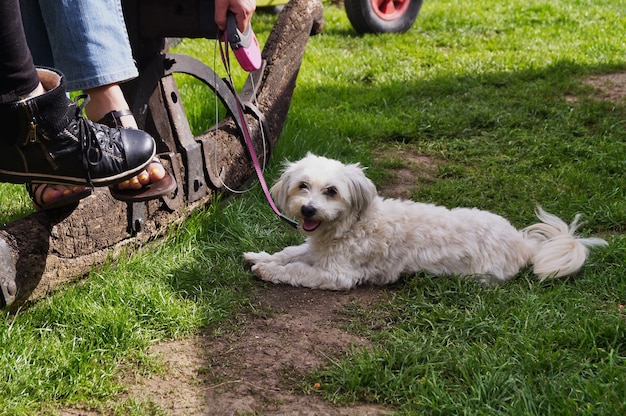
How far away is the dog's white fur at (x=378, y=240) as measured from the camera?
138 inches

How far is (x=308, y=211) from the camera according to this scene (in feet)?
11.4

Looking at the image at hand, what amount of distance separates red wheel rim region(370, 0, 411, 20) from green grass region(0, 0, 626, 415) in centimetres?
127

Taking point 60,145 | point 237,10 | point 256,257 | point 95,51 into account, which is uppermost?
point 237,10

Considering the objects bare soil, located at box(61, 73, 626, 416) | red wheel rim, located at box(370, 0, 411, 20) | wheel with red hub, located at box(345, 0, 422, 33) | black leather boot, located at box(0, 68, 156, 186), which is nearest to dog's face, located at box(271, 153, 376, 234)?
bare soil, located at box(61, 73, 626, 416)

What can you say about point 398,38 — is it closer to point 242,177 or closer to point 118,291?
point 242,177

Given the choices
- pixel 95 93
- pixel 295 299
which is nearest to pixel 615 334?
pixel 295 299

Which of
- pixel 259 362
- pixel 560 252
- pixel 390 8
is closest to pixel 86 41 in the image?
pixel 259 362

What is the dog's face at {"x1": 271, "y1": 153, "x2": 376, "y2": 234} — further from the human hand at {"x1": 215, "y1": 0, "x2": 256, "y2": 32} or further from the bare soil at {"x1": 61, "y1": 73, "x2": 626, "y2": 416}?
the human hand at {"x1": 215, "y1": 0, "x2": 256, "y2": 32}

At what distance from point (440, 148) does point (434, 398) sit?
298cm

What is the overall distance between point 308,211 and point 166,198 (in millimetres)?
688

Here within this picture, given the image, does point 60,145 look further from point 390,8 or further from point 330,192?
point 390,8

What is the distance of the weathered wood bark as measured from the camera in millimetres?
2936

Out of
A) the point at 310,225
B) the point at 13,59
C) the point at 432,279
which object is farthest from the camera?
the point at 310,225

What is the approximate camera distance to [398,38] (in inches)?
324
